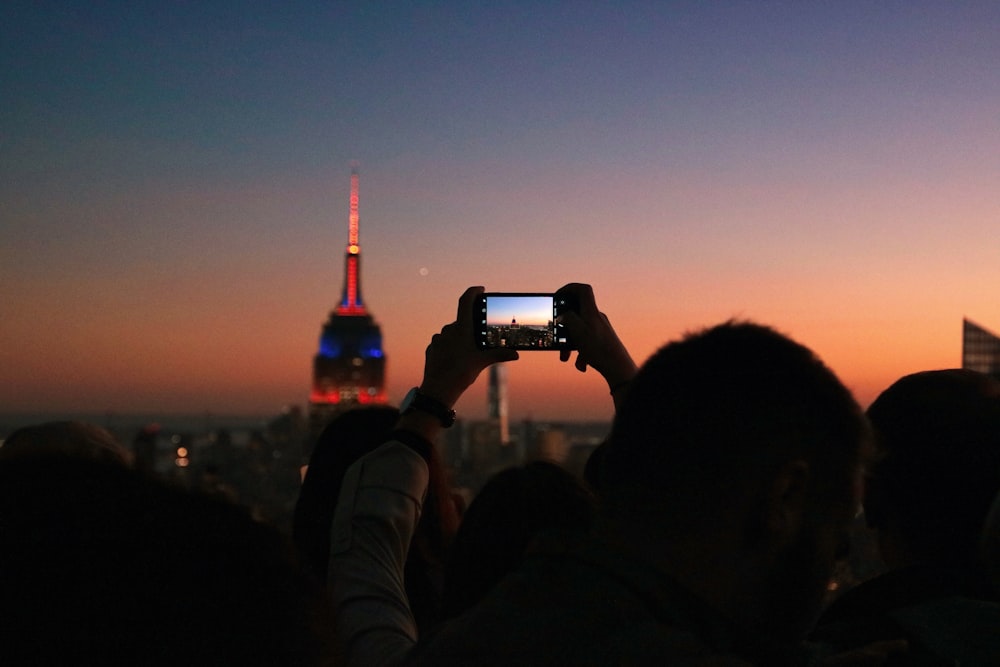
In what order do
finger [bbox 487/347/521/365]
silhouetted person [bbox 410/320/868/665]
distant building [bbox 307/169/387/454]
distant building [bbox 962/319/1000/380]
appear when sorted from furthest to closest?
distant building [bbox 307/169/387/454]
distant building [bbox 962/319/1000/380]
finger [bbox 487/347/521/365]
silhouetted person [bbox 410/320/868/665]

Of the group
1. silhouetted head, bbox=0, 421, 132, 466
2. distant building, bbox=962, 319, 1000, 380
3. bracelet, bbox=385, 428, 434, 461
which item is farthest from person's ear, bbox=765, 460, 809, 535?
distant building, bbox=962, 319, 1000, 380

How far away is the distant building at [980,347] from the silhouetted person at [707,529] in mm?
124441

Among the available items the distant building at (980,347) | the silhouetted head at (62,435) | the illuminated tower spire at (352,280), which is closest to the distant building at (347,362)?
the illuminated tower spire at (352,280)

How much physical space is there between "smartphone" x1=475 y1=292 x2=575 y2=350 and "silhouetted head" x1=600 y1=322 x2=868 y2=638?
45.8 inches

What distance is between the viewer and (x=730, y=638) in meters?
1.72

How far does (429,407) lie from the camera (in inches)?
111

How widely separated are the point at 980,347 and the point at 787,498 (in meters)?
131

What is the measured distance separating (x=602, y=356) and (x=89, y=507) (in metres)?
2.01

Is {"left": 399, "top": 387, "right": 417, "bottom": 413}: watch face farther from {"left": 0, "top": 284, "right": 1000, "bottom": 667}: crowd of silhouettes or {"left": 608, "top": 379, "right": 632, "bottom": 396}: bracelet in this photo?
{"left": 608, "top": 379, "right": 632, "bottom": 396}: bracelet

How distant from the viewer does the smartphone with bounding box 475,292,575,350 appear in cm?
307

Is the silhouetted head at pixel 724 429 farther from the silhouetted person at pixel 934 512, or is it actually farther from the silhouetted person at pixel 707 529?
the silhouetted person at pixel 934 512

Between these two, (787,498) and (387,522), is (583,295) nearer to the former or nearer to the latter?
(387,522)

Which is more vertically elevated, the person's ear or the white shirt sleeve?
the person's ear

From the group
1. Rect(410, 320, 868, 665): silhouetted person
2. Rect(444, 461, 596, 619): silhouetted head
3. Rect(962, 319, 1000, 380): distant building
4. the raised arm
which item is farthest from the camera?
Rect(962, 319, 1000, 380): distant building
